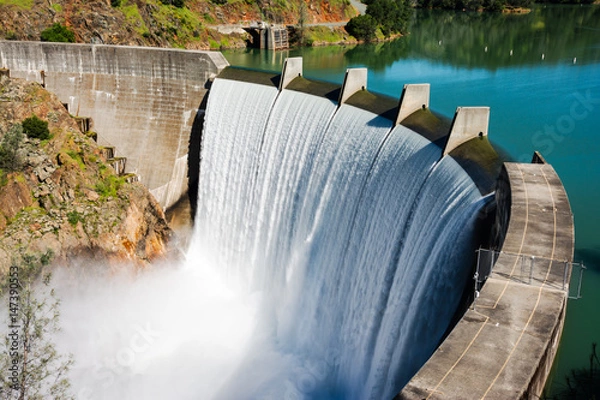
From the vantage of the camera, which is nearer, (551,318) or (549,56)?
(551,318)

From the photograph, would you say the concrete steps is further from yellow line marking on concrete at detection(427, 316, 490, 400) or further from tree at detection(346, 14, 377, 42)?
tree at detection(346, 14, 377, 42)

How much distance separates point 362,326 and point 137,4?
3664cm

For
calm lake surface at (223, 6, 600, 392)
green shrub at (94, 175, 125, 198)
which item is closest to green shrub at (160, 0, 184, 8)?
calm lake surface at (223, 6, 600, 392)

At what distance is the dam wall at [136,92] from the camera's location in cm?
2600

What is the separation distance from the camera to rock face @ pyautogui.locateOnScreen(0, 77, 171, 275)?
68.0ft

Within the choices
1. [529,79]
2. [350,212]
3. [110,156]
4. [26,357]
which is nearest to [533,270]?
[350,212]

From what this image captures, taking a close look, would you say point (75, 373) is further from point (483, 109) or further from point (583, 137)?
point (583, 137)

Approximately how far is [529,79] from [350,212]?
61.6 ft

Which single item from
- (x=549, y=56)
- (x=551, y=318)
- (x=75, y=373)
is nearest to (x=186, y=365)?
(x=75, y=373)

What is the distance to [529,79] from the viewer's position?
31.7 meters

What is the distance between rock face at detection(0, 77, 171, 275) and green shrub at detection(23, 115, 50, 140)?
26cm

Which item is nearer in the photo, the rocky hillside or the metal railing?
the metal railing

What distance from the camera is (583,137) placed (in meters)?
22.5

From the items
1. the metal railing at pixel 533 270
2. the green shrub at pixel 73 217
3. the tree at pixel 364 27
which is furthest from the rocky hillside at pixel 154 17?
the metal railing at pixel 533 270
